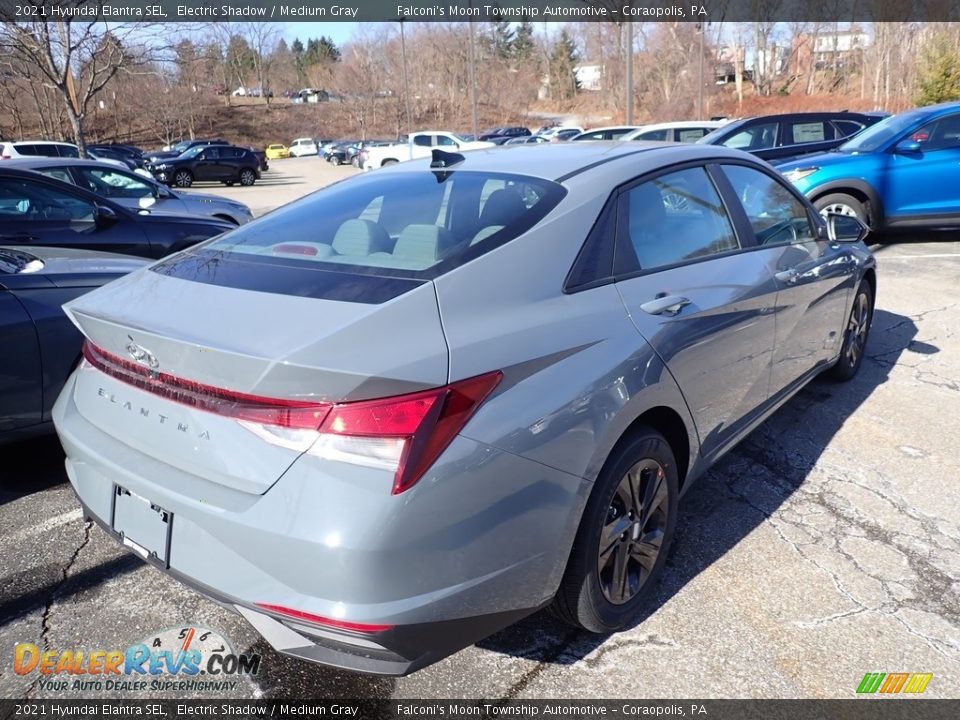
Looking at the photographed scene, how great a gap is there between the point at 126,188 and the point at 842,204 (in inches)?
346

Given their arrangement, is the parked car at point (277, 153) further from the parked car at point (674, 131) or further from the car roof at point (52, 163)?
the car roof at point (52, 163)

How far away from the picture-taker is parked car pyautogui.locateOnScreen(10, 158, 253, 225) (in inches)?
338

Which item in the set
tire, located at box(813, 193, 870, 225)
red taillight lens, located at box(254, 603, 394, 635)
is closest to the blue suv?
tire, located at box(813, 193, 870, 225)

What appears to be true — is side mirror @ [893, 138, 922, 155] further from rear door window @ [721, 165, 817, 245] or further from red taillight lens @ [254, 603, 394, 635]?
red taillight lens @ [254, 603, 394, 635]

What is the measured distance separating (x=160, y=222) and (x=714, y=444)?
17.8ft

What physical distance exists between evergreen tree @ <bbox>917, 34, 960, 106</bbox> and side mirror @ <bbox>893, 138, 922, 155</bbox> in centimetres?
2721

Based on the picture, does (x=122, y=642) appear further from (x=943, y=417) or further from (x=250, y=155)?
(x=250, y=155)

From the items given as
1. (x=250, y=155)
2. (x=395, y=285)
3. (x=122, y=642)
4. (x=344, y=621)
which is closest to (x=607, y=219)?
(x=395, y=285)

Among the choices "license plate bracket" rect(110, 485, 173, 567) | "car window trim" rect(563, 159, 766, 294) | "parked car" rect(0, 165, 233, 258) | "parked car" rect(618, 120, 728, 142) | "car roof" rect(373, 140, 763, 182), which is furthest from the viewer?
"parked car" rect(618, 120, 728, 142)

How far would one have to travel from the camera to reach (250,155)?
32.6 m

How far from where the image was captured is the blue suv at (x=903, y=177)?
8.83 metres

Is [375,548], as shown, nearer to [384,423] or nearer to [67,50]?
[384,423]

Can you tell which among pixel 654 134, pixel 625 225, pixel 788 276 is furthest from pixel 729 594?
pixel 654 134

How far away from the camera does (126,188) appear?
9.51m
